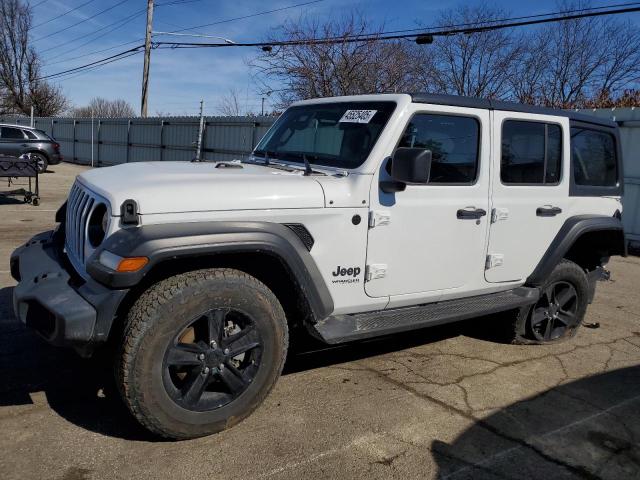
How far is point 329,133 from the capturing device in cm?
390

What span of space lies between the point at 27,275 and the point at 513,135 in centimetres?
343

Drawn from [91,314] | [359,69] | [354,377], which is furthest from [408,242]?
[359,69]

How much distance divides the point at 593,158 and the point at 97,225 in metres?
4.09

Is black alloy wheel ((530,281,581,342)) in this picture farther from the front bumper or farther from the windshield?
the front bumper

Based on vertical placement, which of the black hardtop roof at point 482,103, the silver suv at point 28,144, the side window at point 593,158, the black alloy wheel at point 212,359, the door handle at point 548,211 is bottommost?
the black alloy wheel at point 212,359

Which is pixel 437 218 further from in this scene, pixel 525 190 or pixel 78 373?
pixel 78 373

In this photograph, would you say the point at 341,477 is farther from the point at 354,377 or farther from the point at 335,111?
the point at 335,111

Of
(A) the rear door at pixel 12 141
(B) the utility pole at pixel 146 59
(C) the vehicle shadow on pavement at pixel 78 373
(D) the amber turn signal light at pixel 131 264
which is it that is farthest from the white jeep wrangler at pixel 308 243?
(B) the utility pole at pixel 146 59

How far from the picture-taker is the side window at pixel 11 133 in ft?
60.0

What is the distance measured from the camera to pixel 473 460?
3.02 metres

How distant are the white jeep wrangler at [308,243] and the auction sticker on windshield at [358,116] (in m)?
0.01

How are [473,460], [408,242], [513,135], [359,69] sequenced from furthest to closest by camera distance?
[359,69], [513,135], [408,242], [473,460]

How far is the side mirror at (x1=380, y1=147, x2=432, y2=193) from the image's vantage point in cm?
321

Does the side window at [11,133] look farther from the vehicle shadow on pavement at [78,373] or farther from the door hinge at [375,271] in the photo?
the door hinge at [375,271]
